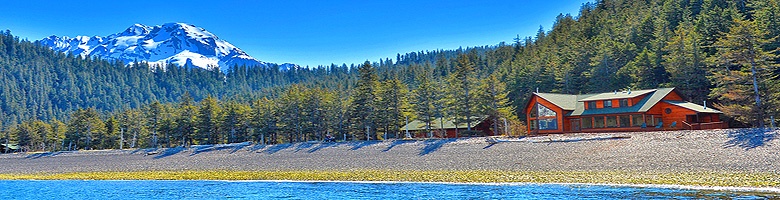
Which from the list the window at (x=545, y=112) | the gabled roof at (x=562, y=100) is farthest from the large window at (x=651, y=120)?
the window at (x=545, y=112)

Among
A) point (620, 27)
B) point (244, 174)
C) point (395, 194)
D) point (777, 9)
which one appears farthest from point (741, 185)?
point (620, 27)

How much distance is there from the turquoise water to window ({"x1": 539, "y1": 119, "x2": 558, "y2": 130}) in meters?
25.0

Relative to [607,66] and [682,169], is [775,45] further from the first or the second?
[682,169]

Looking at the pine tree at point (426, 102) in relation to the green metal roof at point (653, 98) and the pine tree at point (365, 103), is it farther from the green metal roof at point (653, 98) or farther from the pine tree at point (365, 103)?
the green metal roof at point (653, 98)

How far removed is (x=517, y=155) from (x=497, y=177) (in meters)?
6.42

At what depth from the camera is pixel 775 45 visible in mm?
46844

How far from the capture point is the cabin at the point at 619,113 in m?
41.2

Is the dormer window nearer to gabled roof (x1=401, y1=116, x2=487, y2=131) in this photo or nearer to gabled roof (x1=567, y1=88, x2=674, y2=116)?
gabled roof (x1=567, y1=88, x2=674, y2=116)

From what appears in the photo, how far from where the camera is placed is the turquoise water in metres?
18.5

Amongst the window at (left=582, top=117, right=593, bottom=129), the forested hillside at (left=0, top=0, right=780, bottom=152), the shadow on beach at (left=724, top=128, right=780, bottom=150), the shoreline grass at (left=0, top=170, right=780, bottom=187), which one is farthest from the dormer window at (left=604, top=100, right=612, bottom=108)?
the shoreline grass at (left=0, top=170, right=780, bottom=187)

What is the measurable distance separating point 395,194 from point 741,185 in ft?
44.8

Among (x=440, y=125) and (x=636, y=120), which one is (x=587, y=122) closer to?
(x=636, y=120)

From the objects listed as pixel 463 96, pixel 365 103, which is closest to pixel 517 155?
pixel 463 96

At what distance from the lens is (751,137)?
27438mm
